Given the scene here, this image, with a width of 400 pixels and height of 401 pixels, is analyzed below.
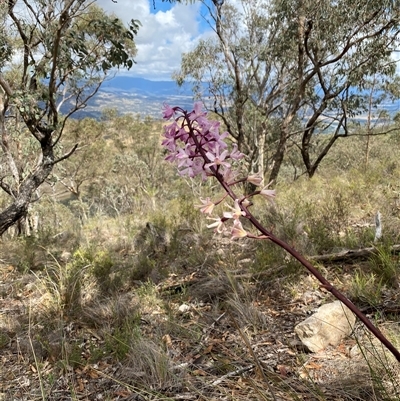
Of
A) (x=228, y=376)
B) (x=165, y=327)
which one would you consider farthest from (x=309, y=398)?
(x=165, y=327)

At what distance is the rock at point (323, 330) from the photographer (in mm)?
1864

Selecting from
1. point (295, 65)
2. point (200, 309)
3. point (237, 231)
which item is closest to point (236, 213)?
point (237, 231)

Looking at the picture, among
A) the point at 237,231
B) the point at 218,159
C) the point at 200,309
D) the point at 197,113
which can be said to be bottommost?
the point at 200,309

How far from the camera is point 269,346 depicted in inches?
78.5

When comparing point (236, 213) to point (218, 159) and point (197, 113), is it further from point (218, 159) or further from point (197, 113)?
point (197, 113)

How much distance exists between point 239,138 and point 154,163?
1534cm

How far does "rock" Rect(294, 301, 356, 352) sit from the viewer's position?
6.12 feet

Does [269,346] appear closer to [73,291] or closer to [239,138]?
[73,291]

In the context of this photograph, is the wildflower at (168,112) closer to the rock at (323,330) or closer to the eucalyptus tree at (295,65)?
the rock at (323,330)

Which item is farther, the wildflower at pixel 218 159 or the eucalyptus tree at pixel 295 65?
the eucalyptus tree at pixel 295 65

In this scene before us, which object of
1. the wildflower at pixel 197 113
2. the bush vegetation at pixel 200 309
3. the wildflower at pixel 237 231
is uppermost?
the wildflower at pixel 197 113

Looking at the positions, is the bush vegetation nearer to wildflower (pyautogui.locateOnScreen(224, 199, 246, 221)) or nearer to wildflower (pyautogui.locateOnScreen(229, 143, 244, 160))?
wildflower (pyautogui.locateOnScreen(224, 199, 246, 221))

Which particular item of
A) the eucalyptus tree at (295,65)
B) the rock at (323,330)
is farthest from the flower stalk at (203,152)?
the eucalyptus tree at (295,65)

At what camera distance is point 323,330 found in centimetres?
188
